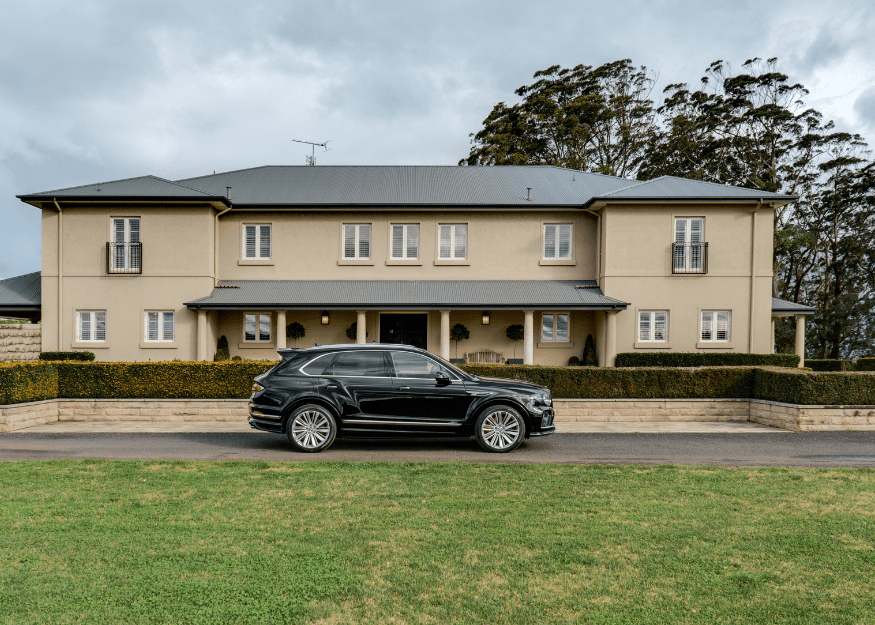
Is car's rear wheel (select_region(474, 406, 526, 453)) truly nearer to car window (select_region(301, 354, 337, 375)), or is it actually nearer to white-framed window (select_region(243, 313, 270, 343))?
car window (select_region(301, 354, 337, 375))

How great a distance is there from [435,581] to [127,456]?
6.93m

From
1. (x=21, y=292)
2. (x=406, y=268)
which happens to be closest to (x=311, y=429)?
(x=406, y=268)

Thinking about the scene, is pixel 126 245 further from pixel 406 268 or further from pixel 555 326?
pixel 555 326

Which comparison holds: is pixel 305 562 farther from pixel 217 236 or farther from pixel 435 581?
pixel 217 236

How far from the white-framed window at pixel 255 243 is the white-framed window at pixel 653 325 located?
45.9 ft

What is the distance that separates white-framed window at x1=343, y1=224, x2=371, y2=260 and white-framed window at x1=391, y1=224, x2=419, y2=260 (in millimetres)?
984

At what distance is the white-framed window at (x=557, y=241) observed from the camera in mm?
22656

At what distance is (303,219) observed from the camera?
22406 millimetres

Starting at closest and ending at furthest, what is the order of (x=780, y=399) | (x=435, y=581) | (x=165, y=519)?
(x=435, y=581) → (x=165, y=519) → (x=780, y=399)

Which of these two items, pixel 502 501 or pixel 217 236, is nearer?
pixel 502 501

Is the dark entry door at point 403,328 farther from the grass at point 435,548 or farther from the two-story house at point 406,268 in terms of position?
the grass at point 435,548

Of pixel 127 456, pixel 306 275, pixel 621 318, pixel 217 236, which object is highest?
pixel 217 236

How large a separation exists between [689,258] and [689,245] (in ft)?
1.52

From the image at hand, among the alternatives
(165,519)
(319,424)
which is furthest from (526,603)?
(319,424)
